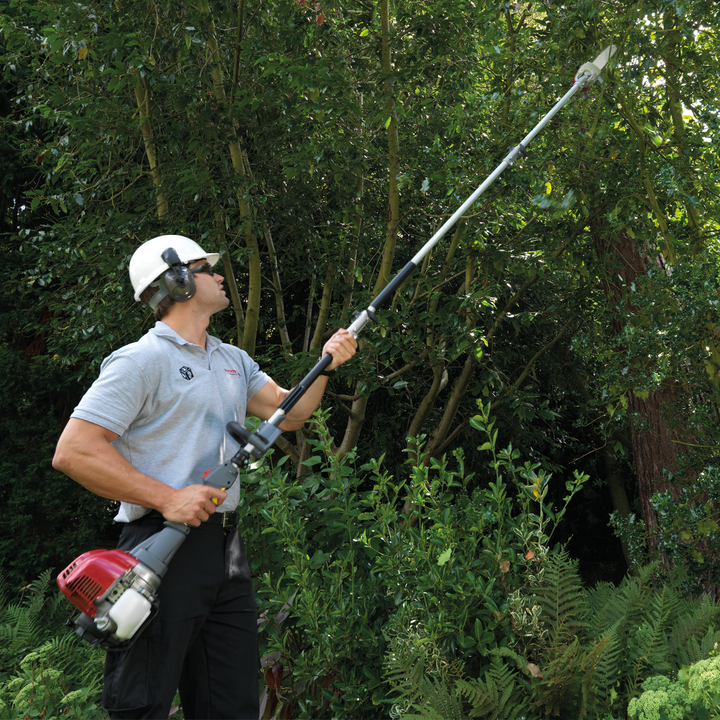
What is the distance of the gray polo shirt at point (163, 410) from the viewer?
1994 mm

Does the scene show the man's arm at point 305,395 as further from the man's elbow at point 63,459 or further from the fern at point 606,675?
the fern at point 606,675

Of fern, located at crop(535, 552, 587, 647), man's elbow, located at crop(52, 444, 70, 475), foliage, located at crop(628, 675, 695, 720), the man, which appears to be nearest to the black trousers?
the man

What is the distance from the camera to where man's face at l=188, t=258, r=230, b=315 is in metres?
2.36

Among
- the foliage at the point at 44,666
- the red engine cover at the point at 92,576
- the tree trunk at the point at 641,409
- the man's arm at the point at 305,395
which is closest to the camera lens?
the red engine cover at the point at 92,576

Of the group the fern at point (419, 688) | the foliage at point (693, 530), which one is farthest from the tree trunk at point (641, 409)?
the fern at point (419, 688)

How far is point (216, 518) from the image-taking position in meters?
2.15

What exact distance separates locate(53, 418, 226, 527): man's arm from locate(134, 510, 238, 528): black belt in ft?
0.35

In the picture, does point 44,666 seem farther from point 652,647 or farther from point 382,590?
point 652,647

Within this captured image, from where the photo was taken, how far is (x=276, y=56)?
141 inches

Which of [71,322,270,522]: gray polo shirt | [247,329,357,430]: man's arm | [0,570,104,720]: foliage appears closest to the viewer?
[71,322,270,522]: gray polo shirt

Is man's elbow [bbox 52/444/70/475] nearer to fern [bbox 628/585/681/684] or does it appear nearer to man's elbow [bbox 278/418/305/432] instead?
man's elbow [bbox 278/418/305/432]

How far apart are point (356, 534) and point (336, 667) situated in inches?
19.9

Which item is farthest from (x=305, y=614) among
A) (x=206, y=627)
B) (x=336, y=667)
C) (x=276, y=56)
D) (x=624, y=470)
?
(x=624, y=470)

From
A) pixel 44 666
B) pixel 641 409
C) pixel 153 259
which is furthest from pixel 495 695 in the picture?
pixel 641 409
